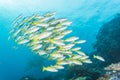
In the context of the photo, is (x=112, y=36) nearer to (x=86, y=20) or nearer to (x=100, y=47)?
(x=100, y=47)

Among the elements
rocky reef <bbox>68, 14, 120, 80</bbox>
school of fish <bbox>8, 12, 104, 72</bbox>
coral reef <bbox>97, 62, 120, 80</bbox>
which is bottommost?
coral reef <bbox>97, 62, 120, 80</bbox>

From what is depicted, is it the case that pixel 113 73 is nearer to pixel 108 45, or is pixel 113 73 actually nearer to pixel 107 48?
pixel 107 48

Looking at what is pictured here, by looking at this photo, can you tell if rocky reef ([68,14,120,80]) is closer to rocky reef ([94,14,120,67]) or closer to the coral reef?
rocky reef ([94,14,120,67])

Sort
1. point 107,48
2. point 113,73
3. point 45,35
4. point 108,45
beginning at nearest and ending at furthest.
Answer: point 45,35, point 113,73, point 107,48, point 108,45

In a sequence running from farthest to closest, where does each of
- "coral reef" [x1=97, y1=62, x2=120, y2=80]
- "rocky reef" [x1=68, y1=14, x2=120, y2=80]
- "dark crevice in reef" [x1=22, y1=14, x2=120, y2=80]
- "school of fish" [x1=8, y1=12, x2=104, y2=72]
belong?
"dark crevice in reef" [x1=22, y1=14, x2=120, y2=80] → "rocky reef" [x1=68, y1=14, x2=120, y2=80] → "coral reef" [x1=97, y1=62, x2=120, y2=80] → "school of fish" [x1=8, y1=12, x2=104, y2=72]

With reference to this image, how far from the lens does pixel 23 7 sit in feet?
97.6

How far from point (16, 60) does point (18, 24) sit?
250ft

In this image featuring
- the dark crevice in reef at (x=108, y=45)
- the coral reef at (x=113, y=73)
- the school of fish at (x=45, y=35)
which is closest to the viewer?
the school of fish at (x=45, y=35)

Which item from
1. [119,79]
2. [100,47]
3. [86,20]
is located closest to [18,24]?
[119,79]

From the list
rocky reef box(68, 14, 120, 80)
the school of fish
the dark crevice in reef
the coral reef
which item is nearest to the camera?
the school of fish

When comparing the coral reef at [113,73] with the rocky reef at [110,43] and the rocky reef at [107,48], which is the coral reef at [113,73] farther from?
the rocky reef at [110,43]

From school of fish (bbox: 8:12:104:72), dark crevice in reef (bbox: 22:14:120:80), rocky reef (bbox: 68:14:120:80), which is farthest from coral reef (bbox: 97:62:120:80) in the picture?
dark crevice in reef (bbox: 22:14:120:80)

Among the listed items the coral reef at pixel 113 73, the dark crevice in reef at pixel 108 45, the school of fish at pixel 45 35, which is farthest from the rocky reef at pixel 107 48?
the school of fish at pixel 45 35

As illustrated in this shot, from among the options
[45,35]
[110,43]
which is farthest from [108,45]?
[45,35]
